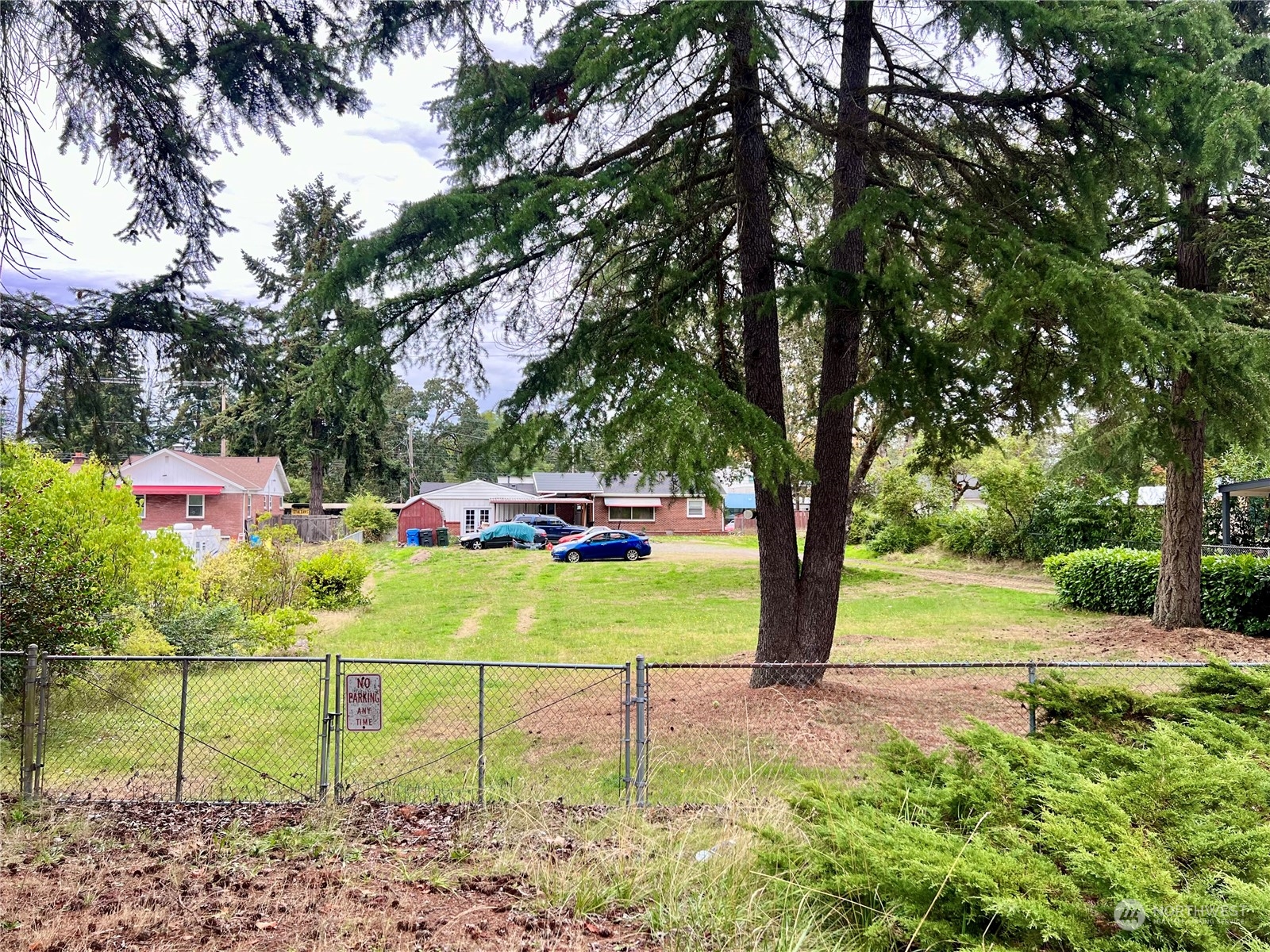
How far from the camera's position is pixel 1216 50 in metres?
7.19

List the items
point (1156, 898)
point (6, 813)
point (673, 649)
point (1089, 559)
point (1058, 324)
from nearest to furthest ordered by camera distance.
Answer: point (1156, 898) < point (6, 813) < point (1058, 324) < point (673, 649) < point (1089, 559)

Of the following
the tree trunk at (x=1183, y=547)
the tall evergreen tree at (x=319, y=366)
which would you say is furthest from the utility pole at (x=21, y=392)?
the tree trunk at (x=1183, y=547)

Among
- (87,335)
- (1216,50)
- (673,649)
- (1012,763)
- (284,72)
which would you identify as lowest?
(673,649)

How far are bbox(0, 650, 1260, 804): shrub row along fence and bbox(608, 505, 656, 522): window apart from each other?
3978cm

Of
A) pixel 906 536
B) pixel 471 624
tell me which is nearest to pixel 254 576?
pixel 471 624

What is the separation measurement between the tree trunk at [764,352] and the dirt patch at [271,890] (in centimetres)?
448

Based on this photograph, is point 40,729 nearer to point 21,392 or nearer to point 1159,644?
point 21,392

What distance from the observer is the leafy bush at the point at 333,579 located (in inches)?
648

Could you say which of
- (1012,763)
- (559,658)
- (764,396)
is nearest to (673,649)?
(559,658)

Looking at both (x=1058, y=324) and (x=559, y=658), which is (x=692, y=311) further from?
Result: (x=559, y=658)

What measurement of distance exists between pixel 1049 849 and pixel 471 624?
43.7 feet

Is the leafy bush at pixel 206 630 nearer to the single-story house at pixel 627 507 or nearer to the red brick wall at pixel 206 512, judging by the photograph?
the red brick wall at pixel 206 512

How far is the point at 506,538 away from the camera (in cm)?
3722

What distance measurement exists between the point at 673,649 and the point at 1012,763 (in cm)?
865
